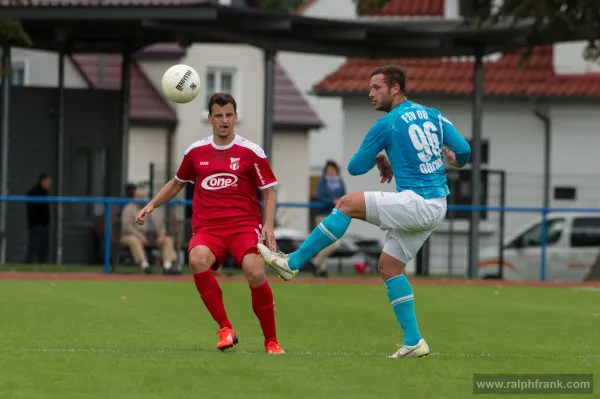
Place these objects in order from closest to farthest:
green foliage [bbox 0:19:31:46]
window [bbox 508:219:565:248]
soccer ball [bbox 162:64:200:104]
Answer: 1. soccer ball [bbox 162:64:200:104]
2. green foliage [bbox 0:19:31:46]
3. window [bbox 508:219:565:248]

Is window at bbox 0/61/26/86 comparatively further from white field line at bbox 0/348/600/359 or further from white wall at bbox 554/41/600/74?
white field line at bbox 0/348/600/359

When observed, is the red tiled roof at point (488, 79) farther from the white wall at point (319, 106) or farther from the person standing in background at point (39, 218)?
the white wall at point (319, 106)

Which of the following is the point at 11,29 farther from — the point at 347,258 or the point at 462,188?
the point at 347,258

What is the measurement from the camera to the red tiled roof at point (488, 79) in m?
39.0

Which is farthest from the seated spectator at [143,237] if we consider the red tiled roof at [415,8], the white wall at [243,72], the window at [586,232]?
the white wall at [243,72]

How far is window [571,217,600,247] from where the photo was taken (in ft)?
92.4

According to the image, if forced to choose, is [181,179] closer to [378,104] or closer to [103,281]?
[378,104]

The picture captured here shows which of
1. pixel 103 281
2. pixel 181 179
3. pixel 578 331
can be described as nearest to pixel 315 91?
pixel 103 281

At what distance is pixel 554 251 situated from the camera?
91.3ft

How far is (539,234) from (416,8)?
15.1 meters

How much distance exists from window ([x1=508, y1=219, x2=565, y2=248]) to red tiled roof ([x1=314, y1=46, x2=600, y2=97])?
11.4 metres

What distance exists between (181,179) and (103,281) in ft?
36.0

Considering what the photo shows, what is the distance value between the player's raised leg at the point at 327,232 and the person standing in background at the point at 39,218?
17.6 m

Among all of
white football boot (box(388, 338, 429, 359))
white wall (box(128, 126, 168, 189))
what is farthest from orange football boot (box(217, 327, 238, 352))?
white wall (box(128, 126, 168, 189))
